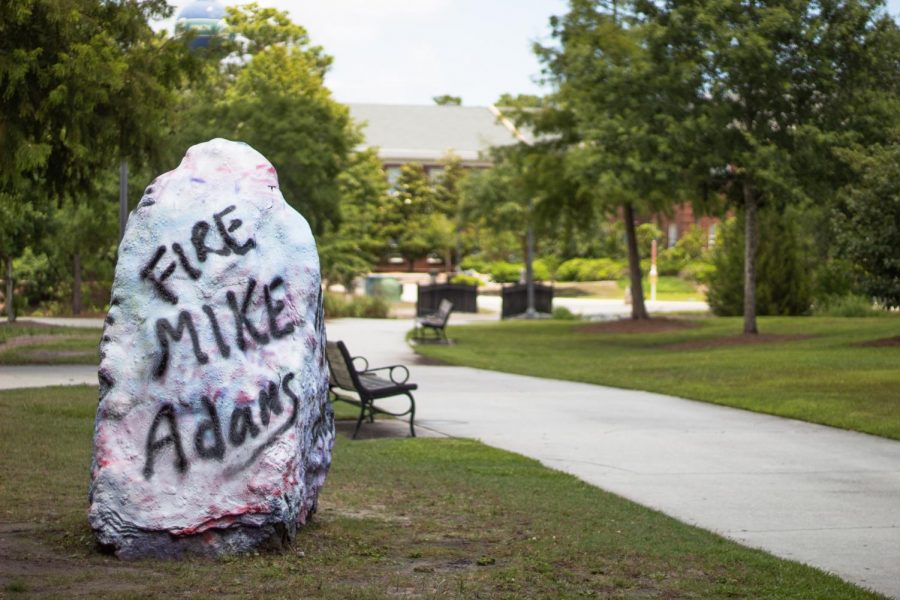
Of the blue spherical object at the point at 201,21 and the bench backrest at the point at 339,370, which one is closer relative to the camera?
the bench backrest at the point at 339,370

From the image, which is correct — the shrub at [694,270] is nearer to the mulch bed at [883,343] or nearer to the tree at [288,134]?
the tree at [288,134]

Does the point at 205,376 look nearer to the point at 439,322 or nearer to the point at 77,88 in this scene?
the point at 77,88

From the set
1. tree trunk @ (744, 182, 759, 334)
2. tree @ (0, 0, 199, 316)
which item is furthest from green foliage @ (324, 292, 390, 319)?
tree @ (0, 0, 199, 316)

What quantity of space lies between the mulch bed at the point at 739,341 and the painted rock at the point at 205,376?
19.6 m

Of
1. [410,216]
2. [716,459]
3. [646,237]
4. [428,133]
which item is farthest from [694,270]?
[716,459]

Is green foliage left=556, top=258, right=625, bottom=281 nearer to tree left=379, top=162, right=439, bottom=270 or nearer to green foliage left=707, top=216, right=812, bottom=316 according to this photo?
tree left=379, top=162, right=439, bottom=270

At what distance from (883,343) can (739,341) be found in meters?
3.31

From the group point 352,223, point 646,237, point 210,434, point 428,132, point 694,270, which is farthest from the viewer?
point 428,132

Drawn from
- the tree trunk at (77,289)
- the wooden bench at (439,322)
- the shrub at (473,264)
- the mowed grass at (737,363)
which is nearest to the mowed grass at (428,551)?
the mowed grass at (737,363)

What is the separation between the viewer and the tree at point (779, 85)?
25234 millimetres

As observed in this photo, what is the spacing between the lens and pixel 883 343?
925 inches

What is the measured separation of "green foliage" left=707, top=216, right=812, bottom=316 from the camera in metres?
36.4

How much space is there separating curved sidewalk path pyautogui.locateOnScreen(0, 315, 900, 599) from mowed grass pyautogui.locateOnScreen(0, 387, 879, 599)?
490mm

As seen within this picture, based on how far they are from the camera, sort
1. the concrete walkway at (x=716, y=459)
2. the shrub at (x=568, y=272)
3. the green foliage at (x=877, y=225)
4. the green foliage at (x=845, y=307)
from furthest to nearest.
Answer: the shrub at (x=568, y=272) → the green foliage at (x=845, y=307) → the green foliage at (x=877, y=225) → the concrete walkway at (x=716, y=459)
